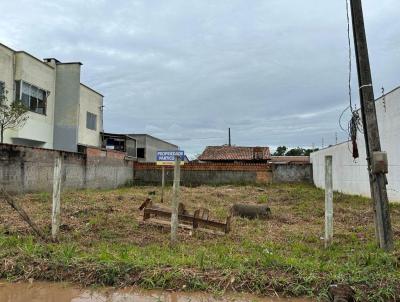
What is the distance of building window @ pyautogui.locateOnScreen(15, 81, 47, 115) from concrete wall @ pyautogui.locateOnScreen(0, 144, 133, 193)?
5.65 metres

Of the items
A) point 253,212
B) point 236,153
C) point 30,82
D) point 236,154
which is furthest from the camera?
point 236,153

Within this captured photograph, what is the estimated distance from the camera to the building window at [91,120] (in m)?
30.5

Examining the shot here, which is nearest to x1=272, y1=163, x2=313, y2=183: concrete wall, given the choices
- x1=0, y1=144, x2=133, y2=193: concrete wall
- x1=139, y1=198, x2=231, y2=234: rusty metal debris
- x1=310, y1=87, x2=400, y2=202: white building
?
x1=310, y1=87, x2=400, y2=202: white building

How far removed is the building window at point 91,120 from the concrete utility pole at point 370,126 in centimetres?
2647

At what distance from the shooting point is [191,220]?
8.66 metres

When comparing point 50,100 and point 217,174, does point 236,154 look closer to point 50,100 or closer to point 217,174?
point 217,174

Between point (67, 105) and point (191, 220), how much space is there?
21.5m

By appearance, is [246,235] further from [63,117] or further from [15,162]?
[63,117]

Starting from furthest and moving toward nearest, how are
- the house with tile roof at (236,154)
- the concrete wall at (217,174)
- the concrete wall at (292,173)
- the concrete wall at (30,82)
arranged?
the house with tile roof at (236,154) < the concrete wall at (292,173) < the concrete wall at (217,174) < the concrete wall at (30,82)

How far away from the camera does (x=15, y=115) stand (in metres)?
20.3

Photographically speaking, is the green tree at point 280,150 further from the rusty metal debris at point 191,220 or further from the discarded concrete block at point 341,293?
the discarded concrete block at point 341,293

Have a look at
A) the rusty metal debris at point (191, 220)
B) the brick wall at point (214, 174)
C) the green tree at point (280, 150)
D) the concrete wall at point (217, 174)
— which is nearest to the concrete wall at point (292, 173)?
the concrete wall at point (217, 174)

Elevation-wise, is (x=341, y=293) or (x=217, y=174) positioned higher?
(x=217, y=174)

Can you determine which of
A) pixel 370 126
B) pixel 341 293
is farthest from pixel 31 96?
pixel 341 293
